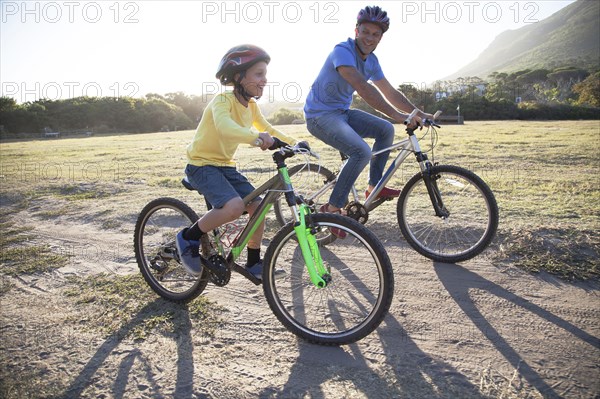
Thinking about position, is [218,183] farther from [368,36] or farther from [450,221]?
[450,221]

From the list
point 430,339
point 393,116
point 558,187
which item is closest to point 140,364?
point 430,339

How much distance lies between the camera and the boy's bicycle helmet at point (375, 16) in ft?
13.2

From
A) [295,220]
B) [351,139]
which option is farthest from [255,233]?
[351,139]

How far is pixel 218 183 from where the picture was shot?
3076 millimetres

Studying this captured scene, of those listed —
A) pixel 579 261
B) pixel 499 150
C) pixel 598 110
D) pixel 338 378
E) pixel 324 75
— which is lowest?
pixel 338 378

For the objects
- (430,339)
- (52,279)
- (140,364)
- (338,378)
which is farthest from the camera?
(52,279)

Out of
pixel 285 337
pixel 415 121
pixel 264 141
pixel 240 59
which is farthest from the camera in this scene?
pixel 415 121

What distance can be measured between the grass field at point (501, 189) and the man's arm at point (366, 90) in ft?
5.37

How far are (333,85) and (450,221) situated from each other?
7.19 feet

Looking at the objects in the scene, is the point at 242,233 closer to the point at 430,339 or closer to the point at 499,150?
the point at 430,339

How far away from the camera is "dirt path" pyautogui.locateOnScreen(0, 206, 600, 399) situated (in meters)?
2.27

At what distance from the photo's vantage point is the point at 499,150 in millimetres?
11547

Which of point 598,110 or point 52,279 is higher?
point 598,110

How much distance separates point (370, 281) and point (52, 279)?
3.19m
